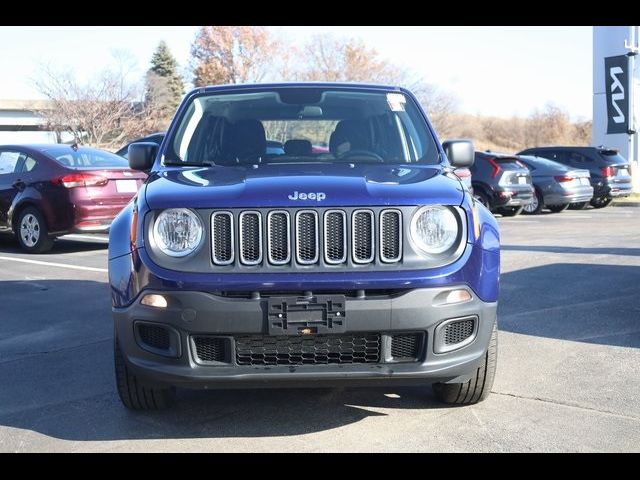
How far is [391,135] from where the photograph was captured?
214 inches

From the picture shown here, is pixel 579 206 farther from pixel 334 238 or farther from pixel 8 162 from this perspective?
pixel 334 238

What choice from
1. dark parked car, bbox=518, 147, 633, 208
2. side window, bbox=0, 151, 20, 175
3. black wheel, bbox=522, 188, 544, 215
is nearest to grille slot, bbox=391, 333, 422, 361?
side window, bbox=0, 151, 20, 175

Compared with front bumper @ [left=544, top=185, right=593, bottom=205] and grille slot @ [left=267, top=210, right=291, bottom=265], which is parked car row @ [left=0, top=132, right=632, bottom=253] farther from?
front bumper @ [left=544, top=185, right=593, bottom=205]

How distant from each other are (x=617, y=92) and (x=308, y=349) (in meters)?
24.3

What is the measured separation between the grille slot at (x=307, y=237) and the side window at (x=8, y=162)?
9107 millimetres

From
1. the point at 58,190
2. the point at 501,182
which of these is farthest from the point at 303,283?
the point at 501,182

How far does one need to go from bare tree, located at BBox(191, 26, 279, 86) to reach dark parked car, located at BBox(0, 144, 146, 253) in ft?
159

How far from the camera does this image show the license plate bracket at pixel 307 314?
389 cm

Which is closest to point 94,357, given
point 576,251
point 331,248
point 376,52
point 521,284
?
point 331,248

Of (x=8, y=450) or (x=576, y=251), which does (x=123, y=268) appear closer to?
(x=8, y=450)

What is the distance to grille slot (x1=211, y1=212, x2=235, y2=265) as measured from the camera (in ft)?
13.1

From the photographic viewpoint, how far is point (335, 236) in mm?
4023

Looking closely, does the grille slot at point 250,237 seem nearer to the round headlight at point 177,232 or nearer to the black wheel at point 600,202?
the round headlight at point 177,232

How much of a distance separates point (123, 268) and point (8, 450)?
1035 mm
